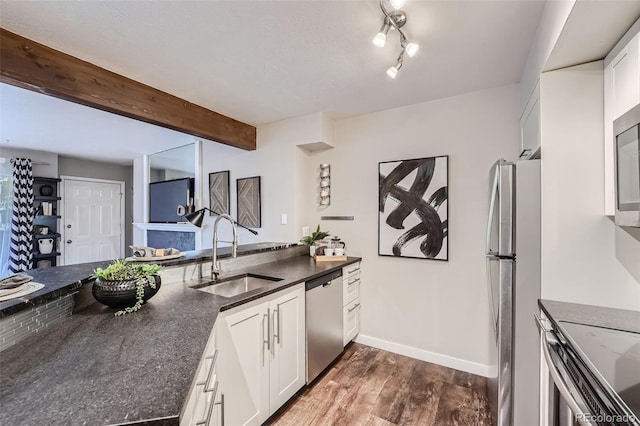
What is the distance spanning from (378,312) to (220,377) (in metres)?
1.80

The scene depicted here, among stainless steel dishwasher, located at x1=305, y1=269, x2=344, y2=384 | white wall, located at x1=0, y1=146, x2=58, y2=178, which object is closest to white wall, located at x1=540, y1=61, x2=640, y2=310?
stainless steel dishwasher, located at x1=305, y1=269, x2=344, y2=384

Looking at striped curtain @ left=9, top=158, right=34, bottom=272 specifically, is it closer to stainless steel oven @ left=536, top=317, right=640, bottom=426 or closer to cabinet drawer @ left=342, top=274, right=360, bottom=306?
cabinet drawer @ left=342, top=274, right=360, bottom=306

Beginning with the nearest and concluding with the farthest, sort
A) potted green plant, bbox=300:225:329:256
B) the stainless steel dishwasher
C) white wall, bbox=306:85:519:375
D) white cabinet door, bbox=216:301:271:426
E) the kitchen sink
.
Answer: white cabinet door, bbox=216:301:271:426 → the kitchen sink → the stainless steel dishwasher → white wall, bbox=306:85:519:375 → potted green plant, bbox=300:225:329:256

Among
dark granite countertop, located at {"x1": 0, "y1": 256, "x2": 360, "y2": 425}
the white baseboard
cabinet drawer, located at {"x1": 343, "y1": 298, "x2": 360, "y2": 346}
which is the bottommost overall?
the white baseboard

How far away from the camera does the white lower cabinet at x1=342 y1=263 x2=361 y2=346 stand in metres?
2.54

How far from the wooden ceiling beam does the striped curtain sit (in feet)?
12.1

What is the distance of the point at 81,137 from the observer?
3.68 m

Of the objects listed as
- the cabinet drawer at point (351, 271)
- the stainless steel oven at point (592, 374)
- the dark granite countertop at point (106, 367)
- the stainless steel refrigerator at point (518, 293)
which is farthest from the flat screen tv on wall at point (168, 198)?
the stainless steel oven at point (592, 374)

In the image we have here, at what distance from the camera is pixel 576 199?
53.6 inches

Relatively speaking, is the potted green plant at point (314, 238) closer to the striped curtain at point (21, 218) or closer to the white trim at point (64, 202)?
the striped curtain at point (21, 218)

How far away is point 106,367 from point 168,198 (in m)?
3.96

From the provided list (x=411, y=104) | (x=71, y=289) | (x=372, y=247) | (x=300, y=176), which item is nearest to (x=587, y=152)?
(x=411, y=104)

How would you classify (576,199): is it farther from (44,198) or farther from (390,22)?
(44,198)

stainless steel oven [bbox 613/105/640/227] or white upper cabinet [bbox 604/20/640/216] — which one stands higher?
white upper cabinet [bbox 604/20/640/216]
